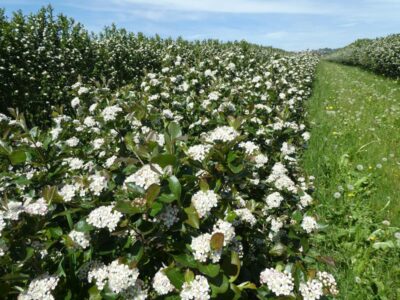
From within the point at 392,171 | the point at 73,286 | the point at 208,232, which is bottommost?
the point at 392,171

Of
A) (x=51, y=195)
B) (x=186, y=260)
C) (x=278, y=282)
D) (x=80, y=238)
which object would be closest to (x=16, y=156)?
(x=51, y=195)

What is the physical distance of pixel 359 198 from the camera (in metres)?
4.75

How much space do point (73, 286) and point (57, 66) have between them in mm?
9174

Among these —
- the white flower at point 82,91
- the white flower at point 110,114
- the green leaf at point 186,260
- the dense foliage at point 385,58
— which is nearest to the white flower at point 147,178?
the green leaf at point 186,260

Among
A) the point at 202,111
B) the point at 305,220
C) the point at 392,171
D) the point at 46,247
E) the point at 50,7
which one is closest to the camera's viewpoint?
the point at 46,247

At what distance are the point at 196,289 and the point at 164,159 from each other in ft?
1.79

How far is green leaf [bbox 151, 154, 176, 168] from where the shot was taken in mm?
1601

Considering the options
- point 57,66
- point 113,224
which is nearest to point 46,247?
point 113,224

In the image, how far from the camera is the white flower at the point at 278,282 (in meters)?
1.60

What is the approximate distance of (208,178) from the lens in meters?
1.92

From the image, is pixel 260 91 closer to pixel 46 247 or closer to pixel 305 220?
pixel 305 220

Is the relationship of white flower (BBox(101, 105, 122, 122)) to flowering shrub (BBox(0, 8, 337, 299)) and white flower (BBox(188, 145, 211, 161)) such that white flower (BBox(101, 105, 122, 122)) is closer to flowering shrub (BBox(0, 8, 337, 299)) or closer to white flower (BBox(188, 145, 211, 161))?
flowering shrub (BBox(0, 8, 337, 299))

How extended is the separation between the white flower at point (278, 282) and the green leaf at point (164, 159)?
655 mm

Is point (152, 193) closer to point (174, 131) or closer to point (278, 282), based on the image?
point (174, 131)
